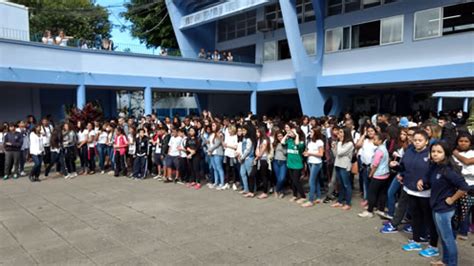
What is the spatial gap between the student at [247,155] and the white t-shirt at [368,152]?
2.37 meters

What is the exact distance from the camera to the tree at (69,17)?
92.7 feet

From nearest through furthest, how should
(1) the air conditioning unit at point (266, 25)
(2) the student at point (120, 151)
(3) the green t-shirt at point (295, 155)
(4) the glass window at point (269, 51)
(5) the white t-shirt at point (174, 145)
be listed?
(3) the green t-shirt at point (295, 155) < (5) the white t-shirt at point (174, 145) < (2) the student at point (120, 151) < (1) the air conditioning unit at point (266, 25) < (4) the glass window at point (269, 51)

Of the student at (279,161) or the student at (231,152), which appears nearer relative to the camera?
the student at (279,161)

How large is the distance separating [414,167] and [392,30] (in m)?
12.7

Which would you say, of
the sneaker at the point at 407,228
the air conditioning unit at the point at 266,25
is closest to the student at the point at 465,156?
the sneaker at the point at 407,228

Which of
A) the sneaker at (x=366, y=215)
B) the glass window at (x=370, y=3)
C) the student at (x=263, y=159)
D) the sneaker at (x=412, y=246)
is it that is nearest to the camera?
the sneaker at (x=412, y=246)

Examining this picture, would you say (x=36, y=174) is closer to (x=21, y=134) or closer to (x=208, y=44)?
(x=21, y=134)

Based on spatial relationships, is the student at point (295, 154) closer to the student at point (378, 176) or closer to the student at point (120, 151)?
the student at point (378, 176)

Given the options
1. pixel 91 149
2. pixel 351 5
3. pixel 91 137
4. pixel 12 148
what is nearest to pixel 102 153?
pixel 91 149

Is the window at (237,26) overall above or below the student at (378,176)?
above

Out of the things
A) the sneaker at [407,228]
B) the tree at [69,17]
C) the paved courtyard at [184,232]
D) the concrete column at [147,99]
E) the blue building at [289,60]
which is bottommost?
the paved courtyard at [184,232]

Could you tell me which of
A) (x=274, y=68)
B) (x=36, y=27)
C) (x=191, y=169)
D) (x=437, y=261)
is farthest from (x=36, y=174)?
(x=36, y=27)

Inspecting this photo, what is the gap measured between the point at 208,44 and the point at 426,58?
14.5 metres

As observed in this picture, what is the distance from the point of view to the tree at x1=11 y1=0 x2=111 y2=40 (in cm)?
2825
